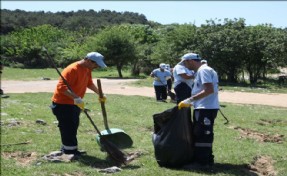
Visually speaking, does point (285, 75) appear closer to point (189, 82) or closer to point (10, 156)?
point (189, 82)

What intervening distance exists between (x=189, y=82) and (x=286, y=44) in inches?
749

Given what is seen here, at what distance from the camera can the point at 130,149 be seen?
26.3 ft

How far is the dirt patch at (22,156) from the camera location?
734 cm

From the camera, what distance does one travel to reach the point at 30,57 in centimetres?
5219

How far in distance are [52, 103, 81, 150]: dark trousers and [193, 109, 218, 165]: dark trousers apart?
2.07 m

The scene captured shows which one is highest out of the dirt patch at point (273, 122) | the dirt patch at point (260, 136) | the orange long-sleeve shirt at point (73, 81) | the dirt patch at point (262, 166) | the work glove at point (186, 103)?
the orange long-sleeve shirt at point (73, 81)

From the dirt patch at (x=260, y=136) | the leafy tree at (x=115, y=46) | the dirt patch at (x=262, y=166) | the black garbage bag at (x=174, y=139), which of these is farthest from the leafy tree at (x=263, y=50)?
the black garbage bag at (x=174, y=139)

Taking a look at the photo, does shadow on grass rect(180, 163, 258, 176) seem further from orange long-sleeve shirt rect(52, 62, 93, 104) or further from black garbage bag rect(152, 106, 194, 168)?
orange long-sleeve shirt rect(52, 62, 93, 104)

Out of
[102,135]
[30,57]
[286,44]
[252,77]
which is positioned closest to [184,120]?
[102,135]

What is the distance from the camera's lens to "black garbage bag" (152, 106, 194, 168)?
6656 mm

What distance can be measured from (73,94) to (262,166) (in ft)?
10.8

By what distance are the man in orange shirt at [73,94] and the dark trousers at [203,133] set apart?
5.82 ft

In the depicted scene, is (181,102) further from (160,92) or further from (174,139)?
(160,92)

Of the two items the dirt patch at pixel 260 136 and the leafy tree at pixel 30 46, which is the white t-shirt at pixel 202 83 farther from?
the leafy tree at pixel 30 46
